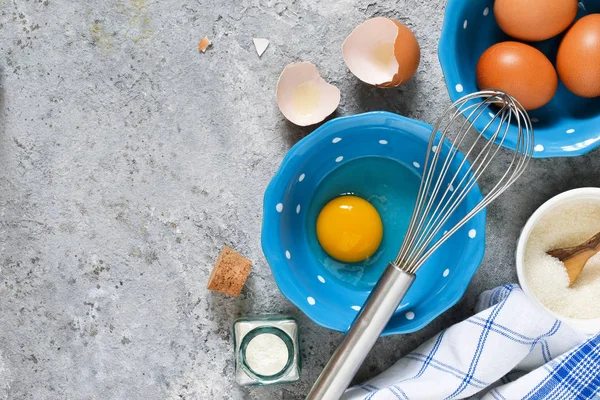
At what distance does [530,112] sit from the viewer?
36.9 inches

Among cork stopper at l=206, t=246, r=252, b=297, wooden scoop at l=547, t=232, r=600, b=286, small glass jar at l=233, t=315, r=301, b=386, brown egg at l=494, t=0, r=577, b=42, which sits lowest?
small glass jar at l=233, t=315, r=301, b=386

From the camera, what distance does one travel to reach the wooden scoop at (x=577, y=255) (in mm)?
919

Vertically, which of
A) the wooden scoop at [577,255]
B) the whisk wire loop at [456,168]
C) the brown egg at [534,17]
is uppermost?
the brown egg at [534,17]

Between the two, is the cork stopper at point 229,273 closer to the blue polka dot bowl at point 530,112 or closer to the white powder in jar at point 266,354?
the white powder in jar at point 266,354

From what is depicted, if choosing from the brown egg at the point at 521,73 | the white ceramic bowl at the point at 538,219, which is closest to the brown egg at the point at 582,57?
the brown egg at the point at 521,73

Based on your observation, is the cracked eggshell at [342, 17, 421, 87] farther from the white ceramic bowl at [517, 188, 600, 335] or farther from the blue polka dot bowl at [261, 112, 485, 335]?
the white ceramic bowl at [517, 188, 600, 335]

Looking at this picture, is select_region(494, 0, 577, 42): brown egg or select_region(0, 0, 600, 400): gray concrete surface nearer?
select_region(494, 0, 577, 42): brown egg

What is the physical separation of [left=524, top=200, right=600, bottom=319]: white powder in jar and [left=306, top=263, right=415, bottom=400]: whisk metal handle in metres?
0.25

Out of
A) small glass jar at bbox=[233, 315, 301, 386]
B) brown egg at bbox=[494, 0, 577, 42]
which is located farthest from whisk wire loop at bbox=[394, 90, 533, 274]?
small glass jar at bbox=[233, 315, 301, 386]

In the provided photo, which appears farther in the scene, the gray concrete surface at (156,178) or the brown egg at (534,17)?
the gray concrete surface at (156,178)

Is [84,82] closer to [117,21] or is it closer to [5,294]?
[117,21]

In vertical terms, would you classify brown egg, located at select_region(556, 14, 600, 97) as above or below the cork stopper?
above

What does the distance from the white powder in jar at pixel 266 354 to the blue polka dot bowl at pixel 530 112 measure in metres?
0.42

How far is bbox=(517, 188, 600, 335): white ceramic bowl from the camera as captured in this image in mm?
907
